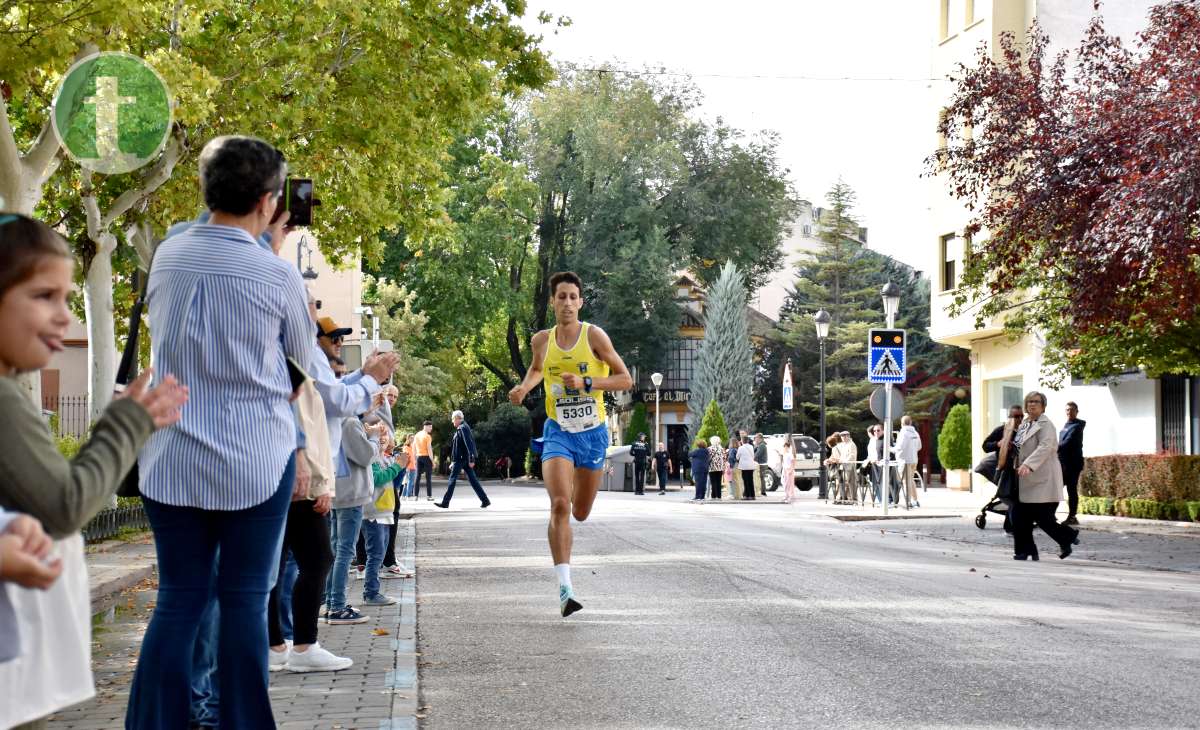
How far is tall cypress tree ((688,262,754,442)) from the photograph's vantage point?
234 feet

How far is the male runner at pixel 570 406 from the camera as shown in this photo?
1028cm

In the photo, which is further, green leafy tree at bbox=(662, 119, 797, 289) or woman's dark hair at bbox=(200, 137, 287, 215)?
green leafy tree at bbox=(662, 119, 797, 289)

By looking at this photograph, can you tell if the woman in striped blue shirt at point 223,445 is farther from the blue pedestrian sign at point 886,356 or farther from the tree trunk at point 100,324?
the blue pedestrian sign at point 886,356

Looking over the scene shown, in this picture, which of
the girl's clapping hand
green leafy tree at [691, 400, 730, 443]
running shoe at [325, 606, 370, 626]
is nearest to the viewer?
the girl's clapping hand

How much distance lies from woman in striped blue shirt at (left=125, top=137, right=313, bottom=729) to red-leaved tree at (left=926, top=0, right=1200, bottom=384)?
50.0ft

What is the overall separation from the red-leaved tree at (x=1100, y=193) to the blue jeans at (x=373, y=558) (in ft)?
35.5

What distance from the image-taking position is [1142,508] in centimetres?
2602

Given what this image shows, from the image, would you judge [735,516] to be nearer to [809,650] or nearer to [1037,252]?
[1037,252]

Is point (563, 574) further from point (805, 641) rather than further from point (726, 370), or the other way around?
point (726, 370)

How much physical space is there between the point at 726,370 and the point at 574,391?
204 ft

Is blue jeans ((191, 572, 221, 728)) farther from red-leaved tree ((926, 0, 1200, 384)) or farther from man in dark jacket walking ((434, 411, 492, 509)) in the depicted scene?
man in dark jacket walking ((434, 411, 492, 509))

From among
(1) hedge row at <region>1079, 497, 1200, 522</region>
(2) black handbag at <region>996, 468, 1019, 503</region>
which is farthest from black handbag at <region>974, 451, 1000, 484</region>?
(1) hedge row at <region>1079, 497, 1200, 522</region>

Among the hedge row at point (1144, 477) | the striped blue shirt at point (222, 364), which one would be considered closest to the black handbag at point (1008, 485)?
the hedge row at point (1144, 477)

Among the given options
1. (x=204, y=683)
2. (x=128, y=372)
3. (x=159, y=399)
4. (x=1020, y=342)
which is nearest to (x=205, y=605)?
(x=128, y=372)
